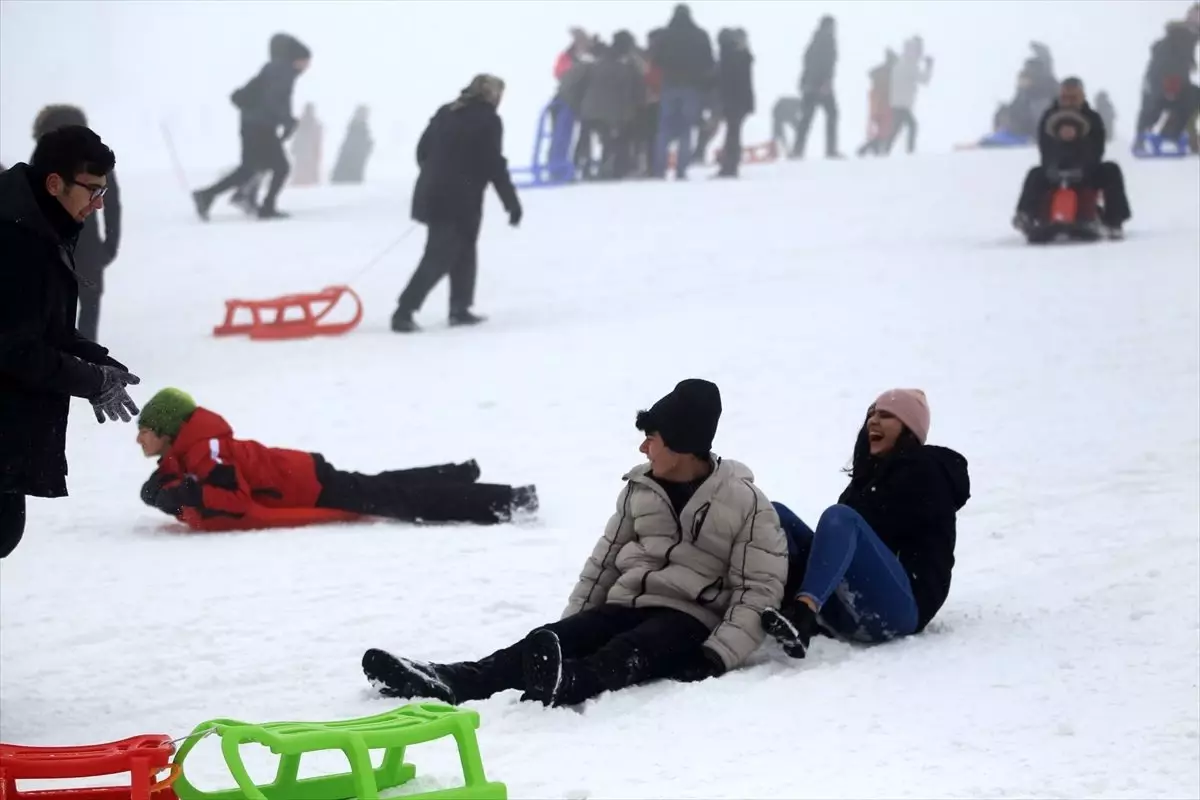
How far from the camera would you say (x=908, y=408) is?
3395mm

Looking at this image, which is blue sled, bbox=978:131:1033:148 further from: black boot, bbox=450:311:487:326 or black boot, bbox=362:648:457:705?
black boot, bbox=362:648:457:705

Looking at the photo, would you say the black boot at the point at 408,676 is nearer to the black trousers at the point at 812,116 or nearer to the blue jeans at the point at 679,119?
the blue jeans at the point at 679,119

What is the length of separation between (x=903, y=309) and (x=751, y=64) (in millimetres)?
5302

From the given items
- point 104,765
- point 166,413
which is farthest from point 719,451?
point 104,765

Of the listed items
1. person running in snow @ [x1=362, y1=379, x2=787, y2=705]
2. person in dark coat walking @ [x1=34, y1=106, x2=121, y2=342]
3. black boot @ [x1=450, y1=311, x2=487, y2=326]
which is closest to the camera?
person running in snow @ [x1=362, y1=379, x2=787, y2=705]

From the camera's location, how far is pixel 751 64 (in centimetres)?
1227

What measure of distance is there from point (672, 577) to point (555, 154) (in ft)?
32.7

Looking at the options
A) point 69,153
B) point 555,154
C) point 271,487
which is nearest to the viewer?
point 69,153

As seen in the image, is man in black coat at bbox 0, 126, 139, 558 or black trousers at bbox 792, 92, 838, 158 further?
black trousers at bbox 792, 92, 838, 158

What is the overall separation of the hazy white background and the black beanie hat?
319cm

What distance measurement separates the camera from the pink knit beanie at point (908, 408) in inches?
134

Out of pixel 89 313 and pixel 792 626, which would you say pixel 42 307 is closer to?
pixel 792 626

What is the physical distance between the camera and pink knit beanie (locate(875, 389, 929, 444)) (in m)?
3.39

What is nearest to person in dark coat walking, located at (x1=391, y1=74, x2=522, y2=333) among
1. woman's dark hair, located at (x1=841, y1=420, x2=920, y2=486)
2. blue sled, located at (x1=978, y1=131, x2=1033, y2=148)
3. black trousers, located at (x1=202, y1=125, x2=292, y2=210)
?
black trousers, located at (x1=202, y1=125, x2=292, y2=210)
